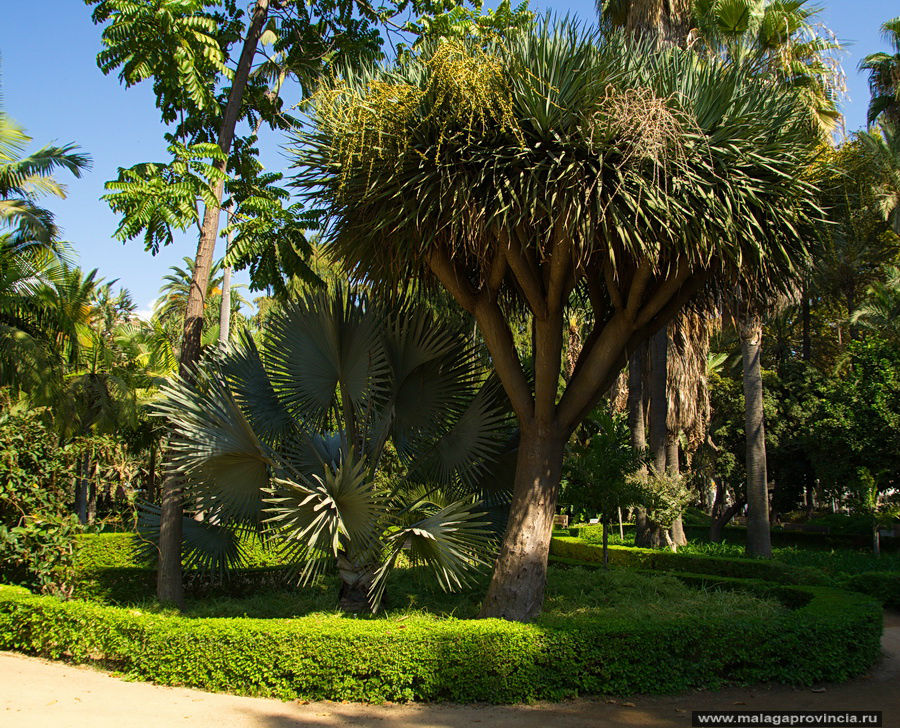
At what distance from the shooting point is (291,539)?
25.9 ft

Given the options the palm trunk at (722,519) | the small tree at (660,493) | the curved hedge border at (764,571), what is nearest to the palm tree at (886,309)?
the palm trunk at (722,519)

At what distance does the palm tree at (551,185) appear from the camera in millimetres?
7656

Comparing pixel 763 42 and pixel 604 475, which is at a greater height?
pixel 763 42

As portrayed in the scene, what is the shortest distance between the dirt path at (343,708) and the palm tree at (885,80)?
27.1 m

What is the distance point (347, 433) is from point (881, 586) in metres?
10.1

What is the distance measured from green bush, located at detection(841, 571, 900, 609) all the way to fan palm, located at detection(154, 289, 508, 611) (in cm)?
763

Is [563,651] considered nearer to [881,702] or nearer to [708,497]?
[881,702]

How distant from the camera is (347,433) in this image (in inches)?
391

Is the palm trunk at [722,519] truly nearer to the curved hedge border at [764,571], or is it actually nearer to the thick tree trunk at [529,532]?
the curved hedge border at [764,571]

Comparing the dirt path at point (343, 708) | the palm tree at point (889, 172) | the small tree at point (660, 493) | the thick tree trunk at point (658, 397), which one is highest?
the palm tree at point (889, 172)

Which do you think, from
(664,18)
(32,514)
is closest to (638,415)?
(664,18)

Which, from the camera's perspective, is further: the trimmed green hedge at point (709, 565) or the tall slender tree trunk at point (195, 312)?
the trimmed green hedge at point (709, 565)

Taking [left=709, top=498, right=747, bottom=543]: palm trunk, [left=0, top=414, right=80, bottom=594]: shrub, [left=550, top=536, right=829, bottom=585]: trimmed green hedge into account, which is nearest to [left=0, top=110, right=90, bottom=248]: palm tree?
[left=0, top=414, right=80, bottom=594]: shrub

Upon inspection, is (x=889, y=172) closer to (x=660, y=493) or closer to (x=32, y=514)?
(x=660, y=493)
